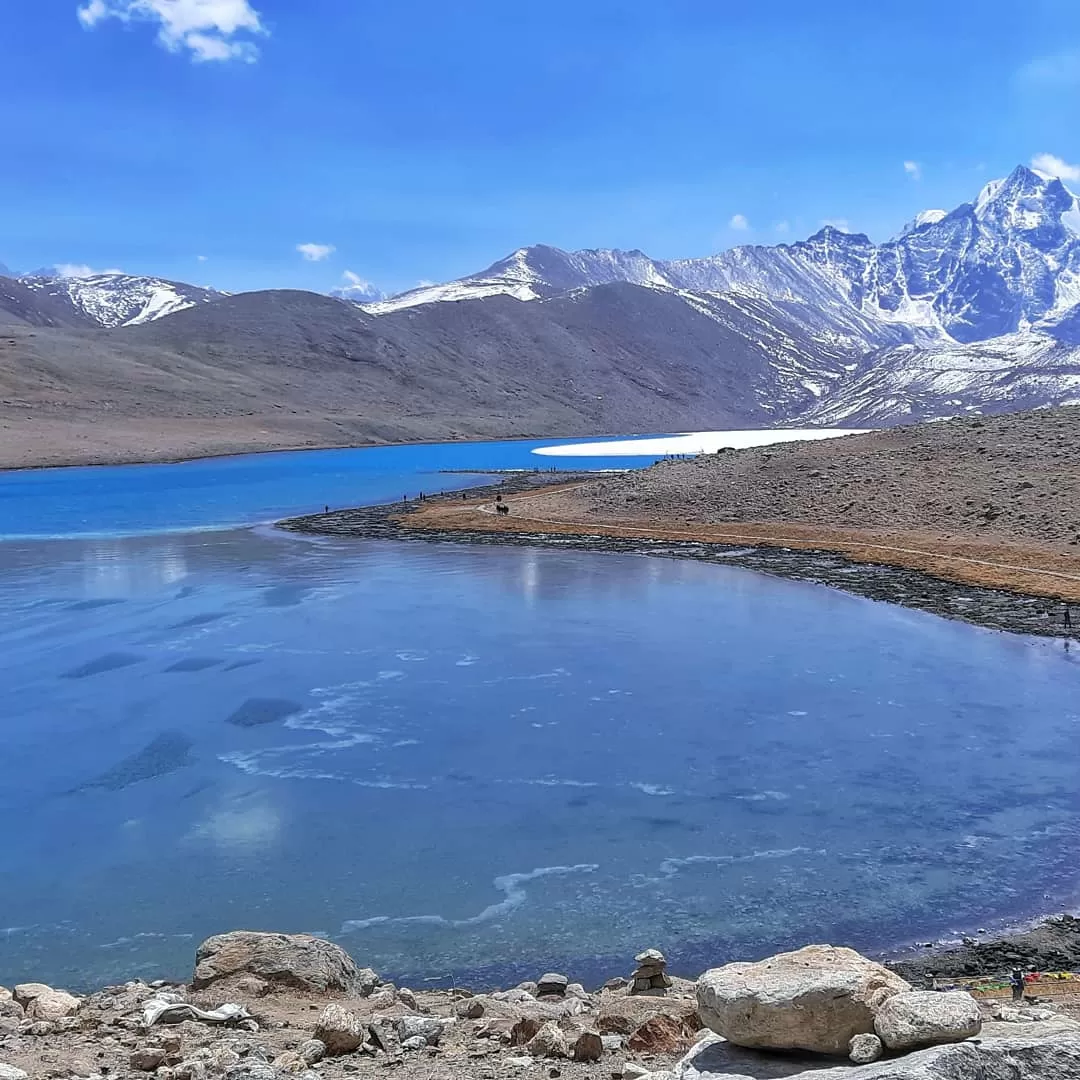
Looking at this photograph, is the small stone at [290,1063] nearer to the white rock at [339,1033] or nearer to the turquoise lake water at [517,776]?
the white rock at [339,1033]

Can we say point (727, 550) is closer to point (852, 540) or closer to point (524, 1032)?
point (852, 540)

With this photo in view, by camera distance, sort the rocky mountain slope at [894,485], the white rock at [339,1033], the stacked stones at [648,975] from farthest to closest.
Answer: the rocky mountain slope at [894,485] → the stacked stones at [648,975] → the white rock at [339,1033]

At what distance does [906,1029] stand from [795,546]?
144 feet

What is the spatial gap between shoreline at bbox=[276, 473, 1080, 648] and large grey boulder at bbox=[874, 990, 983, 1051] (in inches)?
1042

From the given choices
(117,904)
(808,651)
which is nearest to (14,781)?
(117,904)

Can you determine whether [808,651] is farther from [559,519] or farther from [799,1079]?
[559,519]

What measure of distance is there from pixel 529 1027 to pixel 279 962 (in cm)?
295

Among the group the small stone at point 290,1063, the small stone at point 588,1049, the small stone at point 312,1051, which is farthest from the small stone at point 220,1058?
the small stone at point 588,1049

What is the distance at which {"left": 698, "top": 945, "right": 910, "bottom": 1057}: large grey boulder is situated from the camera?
5926 millimetres

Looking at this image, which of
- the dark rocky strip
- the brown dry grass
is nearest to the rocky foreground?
the dark rocky strip

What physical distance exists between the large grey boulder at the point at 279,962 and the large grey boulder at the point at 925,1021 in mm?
6059

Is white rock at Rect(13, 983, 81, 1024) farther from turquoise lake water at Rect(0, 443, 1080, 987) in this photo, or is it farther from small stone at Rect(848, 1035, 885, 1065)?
small stone at Rect(848, 1035, 885, 1065)

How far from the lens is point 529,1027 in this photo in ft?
27.6

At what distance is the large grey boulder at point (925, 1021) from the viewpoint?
540 cm
